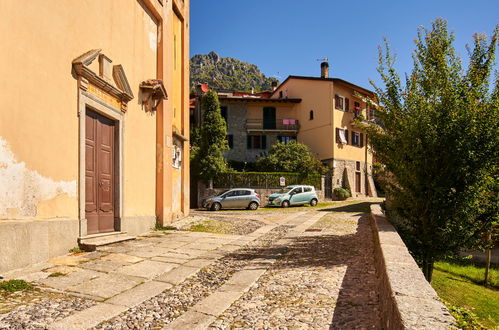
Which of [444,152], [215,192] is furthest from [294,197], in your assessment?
[444,152]

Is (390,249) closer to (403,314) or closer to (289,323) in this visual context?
(289,323)

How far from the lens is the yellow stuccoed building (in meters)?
4.59

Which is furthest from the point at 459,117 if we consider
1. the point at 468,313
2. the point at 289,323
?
the point at 289,323

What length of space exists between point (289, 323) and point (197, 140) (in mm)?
28450

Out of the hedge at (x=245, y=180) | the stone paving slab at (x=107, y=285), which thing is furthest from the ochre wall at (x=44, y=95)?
the hedge at (x=245, y=180)

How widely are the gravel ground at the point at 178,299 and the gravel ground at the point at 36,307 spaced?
1.57 ft

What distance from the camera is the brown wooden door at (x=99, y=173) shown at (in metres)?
6.78

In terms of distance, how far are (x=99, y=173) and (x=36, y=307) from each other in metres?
4.21

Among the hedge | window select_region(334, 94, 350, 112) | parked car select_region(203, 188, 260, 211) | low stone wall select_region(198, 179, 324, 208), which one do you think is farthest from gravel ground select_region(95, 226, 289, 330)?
window select_region(334, 94, 350, 112)

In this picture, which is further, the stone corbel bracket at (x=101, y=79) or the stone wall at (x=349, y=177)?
the stone wall at (x=349, y=177)

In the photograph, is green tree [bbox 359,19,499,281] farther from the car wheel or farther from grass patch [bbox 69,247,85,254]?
the car wheel

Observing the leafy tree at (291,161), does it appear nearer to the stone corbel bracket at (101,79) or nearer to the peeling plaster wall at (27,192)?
the stone corbel bracket at (101,79)

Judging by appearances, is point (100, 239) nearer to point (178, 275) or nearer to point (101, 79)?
point (178, 275)

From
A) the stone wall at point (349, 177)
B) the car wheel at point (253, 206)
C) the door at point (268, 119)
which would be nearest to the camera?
the car wheel at point (253, 206)
